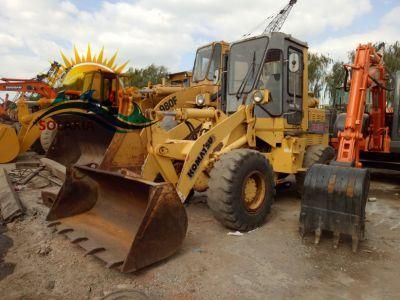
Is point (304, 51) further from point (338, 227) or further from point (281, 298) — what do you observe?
point (281, 298)

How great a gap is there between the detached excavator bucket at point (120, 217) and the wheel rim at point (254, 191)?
4.13 feet

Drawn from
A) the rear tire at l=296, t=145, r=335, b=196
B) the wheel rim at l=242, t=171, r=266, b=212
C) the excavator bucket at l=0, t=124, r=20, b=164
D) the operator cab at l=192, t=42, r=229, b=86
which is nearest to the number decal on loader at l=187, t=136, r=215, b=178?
the wheel rim at l=242, t=171, r=266, b=212

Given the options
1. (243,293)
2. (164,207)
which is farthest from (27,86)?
(243,293)

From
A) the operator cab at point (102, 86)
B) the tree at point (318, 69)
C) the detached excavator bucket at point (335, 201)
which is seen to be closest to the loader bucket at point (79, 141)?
the operator cab at point (102, 86)

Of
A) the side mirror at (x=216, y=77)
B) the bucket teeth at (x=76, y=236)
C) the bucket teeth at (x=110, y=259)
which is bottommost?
the bucket teeth at (x=110, y=259)

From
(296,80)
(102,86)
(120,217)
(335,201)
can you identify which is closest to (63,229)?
(120,217)

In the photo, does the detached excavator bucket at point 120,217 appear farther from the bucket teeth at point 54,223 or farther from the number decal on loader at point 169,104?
the number decal on loader at point 169,104

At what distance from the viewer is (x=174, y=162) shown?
5.16 meters

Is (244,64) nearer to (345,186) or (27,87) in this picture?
(345,186)

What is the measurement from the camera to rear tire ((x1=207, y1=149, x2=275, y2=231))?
4.43 metres

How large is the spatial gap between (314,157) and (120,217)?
3.49 meters

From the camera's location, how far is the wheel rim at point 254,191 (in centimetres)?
478

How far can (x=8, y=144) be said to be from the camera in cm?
1011

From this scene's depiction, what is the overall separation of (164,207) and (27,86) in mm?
11057
